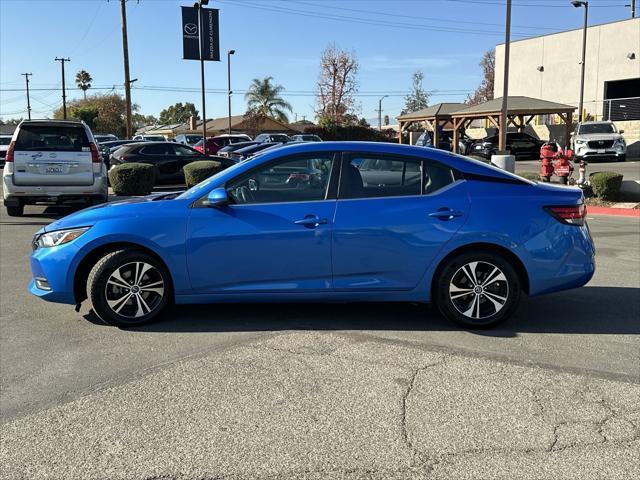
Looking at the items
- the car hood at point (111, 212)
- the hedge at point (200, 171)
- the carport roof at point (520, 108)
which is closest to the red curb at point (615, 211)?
the hedge at point (200, 171)

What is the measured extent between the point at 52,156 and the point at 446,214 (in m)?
8.95

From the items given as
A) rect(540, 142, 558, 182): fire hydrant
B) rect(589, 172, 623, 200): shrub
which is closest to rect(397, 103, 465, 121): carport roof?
rect(540, 142, 558, 182): fire hydrant

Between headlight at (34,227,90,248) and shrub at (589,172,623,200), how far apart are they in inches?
547

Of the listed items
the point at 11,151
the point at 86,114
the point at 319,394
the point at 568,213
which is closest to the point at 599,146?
the point at 11,151

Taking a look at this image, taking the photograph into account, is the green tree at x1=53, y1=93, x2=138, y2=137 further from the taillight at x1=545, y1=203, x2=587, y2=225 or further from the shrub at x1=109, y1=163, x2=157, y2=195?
the taillight at x1=545, y1=203, x2=587, y2=225

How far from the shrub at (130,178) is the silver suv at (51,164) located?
4050mm

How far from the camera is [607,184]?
15328 mm

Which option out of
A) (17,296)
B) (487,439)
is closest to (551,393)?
(487,439)

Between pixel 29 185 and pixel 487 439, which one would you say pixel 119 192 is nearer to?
pixel 29 185

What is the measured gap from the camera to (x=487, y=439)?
3281 millimetres

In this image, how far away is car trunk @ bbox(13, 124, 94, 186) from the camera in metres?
11.2

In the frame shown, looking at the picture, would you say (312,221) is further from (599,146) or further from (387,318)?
(599,146)

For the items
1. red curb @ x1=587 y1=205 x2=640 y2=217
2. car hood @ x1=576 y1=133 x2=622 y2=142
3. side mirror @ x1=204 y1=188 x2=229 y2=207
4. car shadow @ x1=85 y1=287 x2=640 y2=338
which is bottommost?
car shadow @ x1=85 y1=287 x2=640 y2=338

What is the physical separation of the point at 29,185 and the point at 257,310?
766 centimetres
